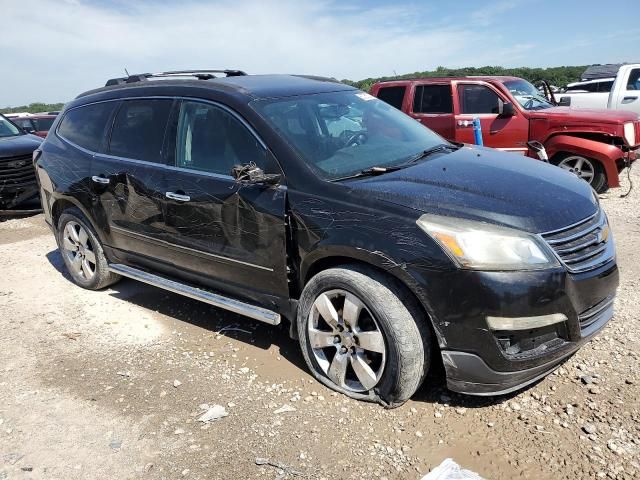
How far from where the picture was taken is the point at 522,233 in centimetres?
265

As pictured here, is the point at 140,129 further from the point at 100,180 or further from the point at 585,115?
the point at 585,115

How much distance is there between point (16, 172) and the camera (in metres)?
8.27

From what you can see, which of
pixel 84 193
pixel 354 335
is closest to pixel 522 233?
pixel 354 335

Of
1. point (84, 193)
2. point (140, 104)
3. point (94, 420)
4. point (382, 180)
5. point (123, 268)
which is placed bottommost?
point (94, 420)

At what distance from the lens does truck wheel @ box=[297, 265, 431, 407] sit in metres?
2.88

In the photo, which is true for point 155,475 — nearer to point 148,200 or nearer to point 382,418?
point 382,418

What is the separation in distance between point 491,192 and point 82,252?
12.5 feet

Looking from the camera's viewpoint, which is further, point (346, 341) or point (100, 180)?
point (100, 180)

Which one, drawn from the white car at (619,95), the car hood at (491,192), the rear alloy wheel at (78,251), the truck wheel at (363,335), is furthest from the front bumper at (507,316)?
the white car at (619,95)

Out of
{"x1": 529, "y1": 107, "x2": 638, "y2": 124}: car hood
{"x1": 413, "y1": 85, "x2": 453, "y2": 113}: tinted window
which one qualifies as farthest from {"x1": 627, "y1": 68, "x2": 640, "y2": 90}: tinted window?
{"x1": 413, "y1": 85, "x2": 453, "y2": 113}: tinted window

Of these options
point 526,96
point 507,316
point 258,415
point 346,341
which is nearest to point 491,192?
point 507,316

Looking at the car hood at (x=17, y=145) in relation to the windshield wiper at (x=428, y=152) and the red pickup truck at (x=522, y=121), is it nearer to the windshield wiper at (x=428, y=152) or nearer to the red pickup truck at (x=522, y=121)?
the red pickup truck at (x=522, y=121)

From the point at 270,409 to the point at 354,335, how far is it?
68 cm

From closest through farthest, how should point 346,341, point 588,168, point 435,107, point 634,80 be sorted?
point 346,341
point 588,168
point 435,107
point 634,80
